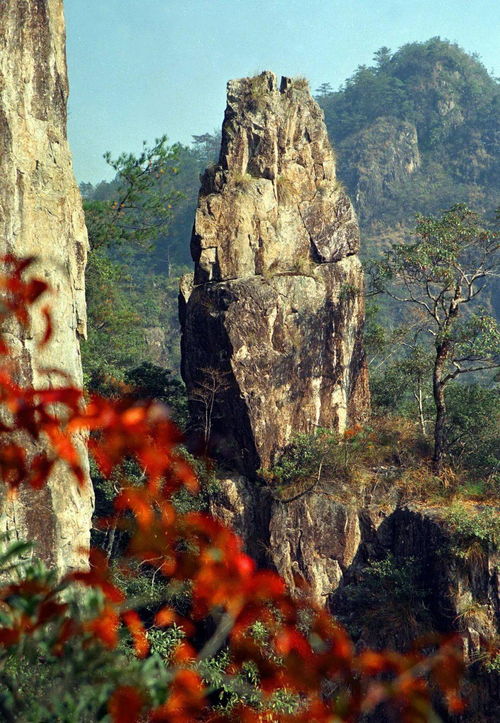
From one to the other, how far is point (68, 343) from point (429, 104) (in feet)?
207

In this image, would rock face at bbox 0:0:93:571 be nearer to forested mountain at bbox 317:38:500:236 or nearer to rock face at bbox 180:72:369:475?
rock face at bbox 180:72:369:475

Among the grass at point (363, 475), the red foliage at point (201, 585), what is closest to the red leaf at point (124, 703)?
the red foliage at point (201, 585)

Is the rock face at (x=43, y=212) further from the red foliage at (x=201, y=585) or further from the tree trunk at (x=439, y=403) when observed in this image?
the tree trunk at (x=439, y=403)

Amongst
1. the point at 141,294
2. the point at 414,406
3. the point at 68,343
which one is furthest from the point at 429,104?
the point at 68,343

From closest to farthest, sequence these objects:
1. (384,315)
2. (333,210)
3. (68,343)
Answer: (68,343), (333,210), (384,315)

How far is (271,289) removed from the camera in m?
18.7

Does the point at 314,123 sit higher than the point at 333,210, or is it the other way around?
the point at 314,123

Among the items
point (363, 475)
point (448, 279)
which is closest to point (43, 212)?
point (448, 279)

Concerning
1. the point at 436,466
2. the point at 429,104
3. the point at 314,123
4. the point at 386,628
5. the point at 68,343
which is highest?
the point at 429,104

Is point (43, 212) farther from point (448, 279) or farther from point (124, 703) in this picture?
point (124, 703)

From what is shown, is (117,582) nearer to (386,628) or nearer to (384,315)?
(386,628)

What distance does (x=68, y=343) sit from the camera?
14.3 metres

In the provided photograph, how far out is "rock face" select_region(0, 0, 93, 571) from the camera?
13227 mm

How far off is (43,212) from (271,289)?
20.4 feet
